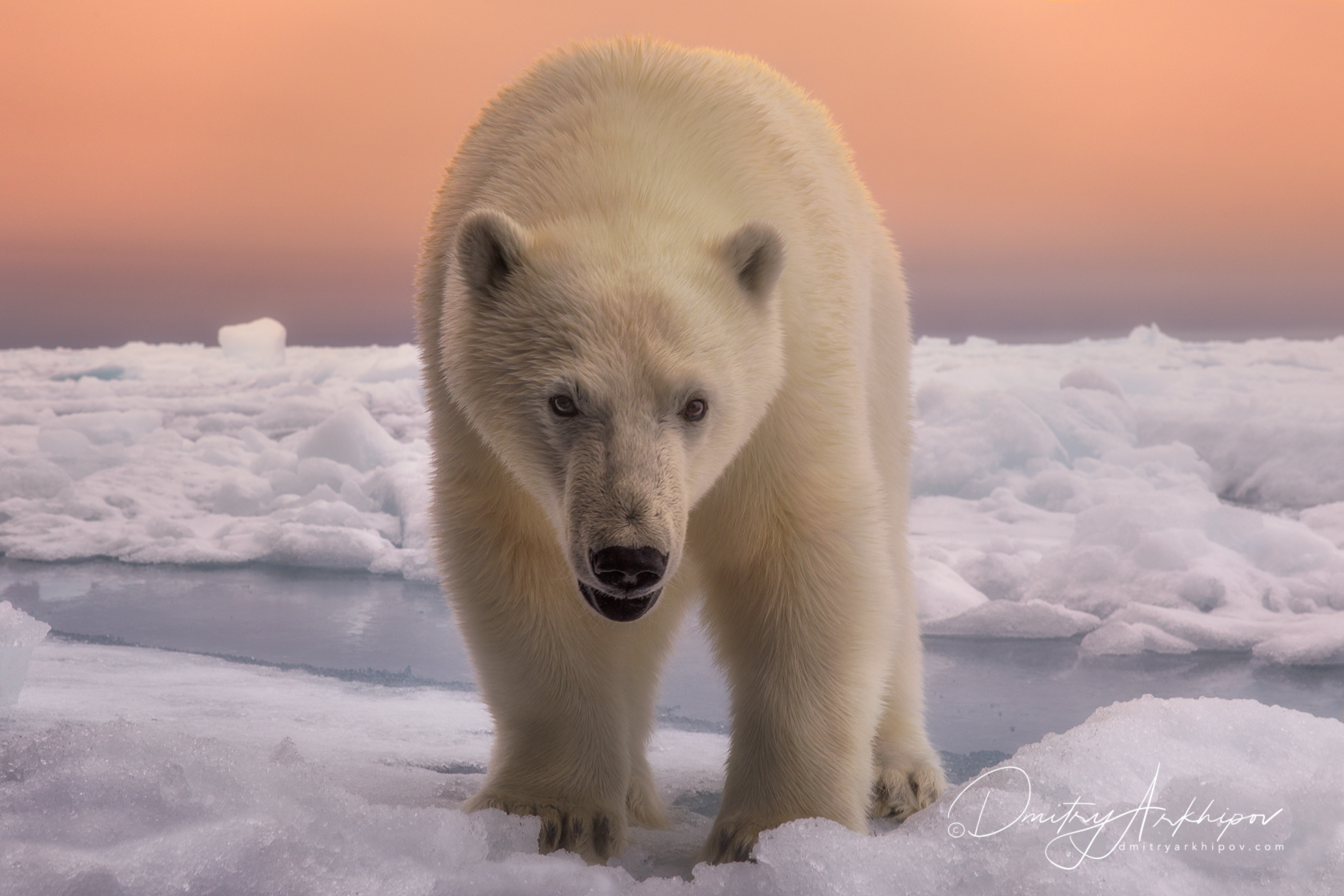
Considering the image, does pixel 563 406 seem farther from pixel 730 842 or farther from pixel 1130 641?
pixel 1130 641

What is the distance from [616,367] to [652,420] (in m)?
0.13

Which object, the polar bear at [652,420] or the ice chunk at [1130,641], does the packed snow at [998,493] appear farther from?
the polar bear at [652,420]

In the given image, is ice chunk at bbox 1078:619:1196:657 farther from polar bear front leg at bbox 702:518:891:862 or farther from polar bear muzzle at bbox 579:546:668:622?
polar bear muzzle at bbox 579:546:668:622

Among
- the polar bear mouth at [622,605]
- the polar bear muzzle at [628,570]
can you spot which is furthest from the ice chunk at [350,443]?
the polar bear muzzle at [628,570]

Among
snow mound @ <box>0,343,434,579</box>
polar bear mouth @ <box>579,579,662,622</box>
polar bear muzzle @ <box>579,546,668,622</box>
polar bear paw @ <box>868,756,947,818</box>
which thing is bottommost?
snow mound @ <box>0,343,434,579</box>

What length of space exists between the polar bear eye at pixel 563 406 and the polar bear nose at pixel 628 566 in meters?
0.34

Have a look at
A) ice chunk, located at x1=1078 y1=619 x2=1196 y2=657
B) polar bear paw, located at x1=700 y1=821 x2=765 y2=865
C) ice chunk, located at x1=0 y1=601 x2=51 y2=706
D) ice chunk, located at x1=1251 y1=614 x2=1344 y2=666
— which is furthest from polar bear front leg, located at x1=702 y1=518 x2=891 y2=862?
ice chunk, located at x1=1251 y1=614 x2=1344 y2=666

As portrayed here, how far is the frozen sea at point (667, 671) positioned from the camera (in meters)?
2.20

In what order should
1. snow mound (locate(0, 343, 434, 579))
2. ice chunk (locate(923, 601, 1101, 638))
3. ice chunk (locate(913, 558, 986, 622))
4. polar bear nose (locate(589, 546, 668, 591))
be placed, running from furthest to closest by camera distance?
snow mound (locate(0, 343, 434, 579)) < ice chunk (locate(913, 558, 986, 622)) < ice chunk (locate(923, 601, 1101, 638)) < polar bear nose (locate(589, 546, 668, 591))

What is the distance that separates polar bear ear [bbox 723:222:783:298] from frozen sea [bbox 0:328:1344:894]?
1248 millimetres

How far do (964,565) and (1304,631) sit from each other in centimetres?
187

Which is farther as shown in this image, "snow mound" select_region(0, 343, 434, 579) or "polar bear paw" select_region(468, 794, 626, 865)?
"snow mound" select_region(0, 343, 434, 579)

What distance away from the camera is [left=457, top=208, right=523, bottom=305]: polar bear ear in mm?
2271

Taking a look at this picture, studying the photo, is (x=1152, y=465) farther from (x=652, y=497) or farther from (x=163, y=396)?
(x=163, y=396)
